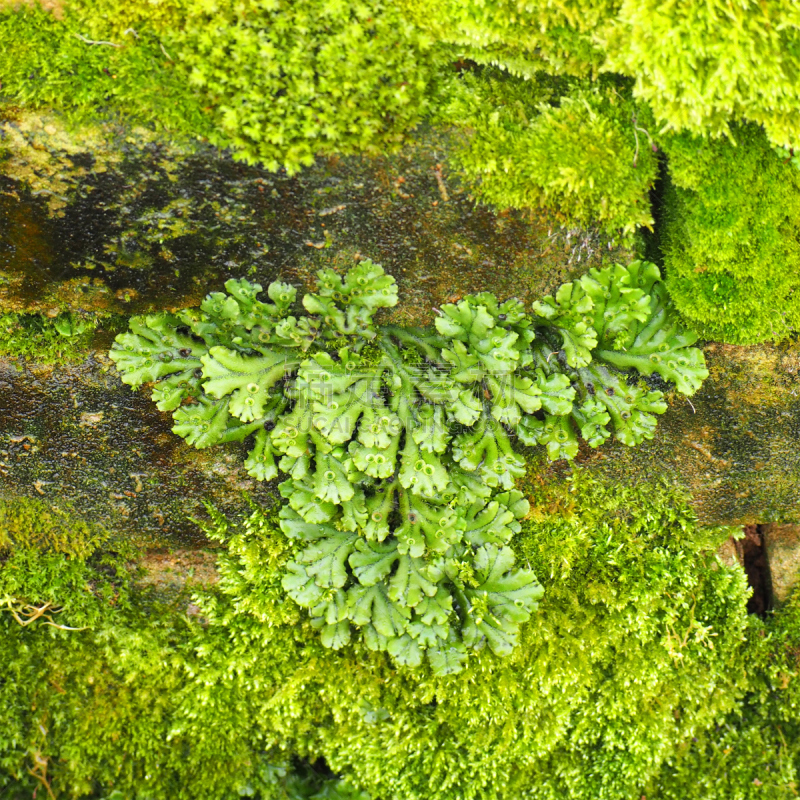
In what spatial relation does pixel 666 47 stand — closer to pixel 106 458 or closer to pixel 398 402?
pixel 398 402

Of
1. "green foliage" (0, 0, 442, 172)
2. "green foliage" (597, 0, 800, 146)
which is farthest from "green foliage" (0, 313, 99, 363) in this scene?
"green foliage" (597, 0, 800, 146)

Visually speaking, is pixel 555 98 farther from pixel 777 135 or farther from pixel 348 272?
pixel 348 272

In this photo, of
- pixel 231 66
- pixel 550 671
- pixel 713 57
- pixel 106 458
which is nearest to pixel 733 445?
pixel 550 671

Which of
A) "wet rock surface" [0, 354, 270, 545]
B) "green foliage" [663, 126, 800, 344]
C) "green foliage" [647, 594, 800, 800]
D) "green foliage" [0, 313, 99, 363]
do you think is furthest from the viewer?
"green foliage" [647, 594, 800, 800]

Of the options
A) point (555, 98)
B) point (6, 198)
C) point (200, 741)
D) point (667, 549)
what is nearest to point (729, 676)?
point (667, 549)

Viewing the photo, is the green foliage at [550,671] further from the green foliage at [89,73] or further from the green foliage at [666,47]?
the green foliage at [89,73]

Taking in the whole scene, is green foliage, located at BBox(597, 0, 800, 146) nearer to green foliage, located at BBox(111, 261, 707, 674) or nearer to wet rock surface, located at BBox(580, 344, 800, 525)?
green foliage, located at BBox(111, 261, 707, 674)
